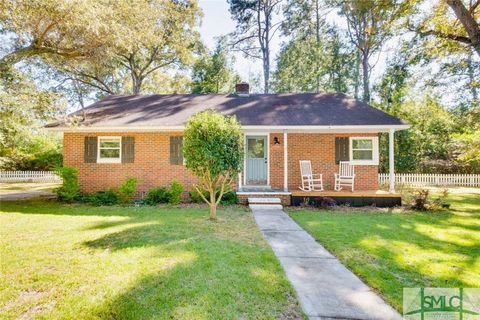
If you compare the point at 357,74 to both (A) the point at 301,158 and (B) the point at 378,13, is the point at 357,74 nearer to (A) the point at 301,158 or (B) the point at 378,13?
(B) the point at 378,13

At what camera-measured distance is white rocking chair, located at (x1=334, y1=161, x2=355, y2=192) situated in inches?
420

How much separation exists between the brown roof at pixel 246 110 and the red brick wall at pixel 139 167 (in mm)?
771

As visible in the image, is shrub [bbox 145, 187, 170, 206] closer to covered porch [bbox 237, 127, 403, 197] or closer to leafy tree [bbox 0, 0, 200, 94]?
covered porch [bbox 237, 127, 403, 197]

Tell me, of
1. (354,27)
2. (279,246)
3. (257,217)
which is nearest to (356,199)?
(257,217)

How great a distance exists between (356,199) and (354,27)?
61.8 feet

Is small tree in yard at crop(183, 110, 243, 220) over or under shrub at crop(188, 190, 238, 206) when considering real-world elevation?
over

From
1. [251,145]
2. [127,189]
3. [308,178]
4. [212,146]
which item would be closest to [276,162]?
[251,145]

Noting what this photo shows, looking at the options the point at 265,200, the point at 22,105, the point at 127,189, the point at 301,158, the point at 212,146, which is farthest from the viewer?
the point at 301,158

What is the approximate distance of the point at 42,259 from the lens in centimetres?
407

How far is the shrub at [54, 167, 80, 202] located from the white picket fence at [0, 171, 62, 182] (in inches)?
463

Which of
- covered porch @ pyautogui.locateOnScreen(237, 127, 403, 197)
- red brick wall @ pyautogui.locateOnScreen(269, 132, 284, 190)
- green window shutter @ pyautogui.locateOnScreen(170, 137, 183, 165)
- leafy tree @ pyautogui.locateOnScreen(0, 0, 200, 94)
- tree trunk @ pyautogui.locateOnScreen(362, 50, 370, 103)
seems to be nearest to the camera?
leafy tree @ pyautogui.locateOnScreen(0, 0, 200, 94)

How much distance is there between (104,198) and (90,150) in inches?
92.6

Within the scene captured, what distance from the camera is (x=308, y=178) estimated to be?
10.6m

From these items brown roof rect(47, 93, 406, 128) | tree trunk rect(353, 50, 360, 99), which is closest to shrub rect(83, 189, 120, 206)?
brown roof rect(47, 93, 406, 128)
